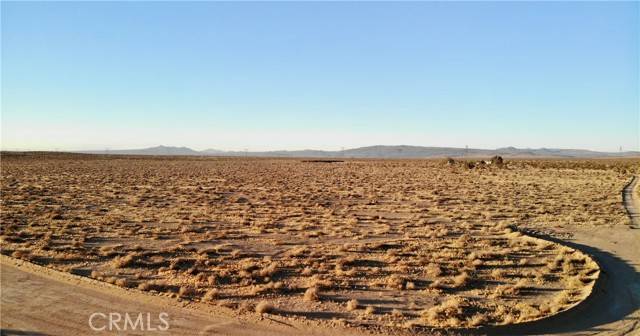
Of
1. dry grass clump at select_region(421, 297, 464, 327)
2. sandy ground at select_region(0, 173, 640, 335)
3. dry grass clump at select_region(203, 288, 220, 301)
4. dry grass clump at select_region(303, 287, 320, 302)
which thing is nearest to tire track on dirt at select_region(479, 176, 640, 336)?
sandy ground at select_region(0, 173, 640, 335)

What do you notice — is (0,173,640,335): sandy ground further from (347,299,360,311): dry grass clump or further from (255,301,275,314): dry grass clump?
(347,299,360,311): dry grass clump

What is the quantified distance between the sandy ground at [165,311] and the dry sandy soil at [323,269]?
0.14ft

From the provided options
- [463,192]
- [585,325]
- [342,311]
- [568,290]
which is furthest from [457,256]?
[463,192]

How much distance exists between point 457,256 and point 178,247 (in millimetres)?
9832

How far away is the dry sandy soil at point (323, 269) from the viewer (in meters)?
8.91

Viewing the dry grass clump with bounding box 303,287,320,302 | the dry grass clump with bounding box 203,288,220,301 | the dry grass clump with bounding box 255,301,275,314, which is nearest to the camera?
the dry grass clump with bounding box 255,301,275,314

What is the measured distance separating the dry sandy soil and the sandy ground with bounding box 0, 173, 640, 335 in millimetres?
42

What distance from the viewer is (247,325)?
8.43 meters

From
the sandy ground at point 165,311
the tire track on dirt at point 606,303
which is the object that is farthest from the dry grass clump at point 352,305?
the tire track on dirt at point 606,303

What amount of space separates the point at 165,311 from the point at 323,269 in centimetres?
490

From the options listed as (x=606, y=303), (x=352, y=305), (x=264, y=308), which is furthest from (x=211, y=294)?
(x=606, y=303)

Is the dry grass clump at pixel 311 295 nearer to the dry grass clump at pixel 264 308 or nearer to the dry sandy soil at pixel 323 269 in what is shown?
the dry sandy soil at pixel 323 269

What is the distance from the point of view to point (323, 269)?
12.5 meters
